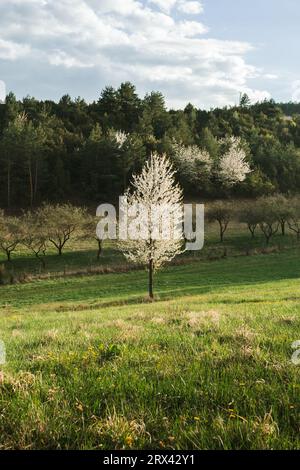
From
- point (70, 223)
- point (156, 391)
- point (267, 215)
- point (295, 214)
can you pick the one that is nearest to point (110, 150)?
point (70, 223)

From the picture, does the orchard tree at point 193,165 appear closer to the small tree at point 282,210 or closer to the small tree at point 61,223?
the small tree at point 282,210

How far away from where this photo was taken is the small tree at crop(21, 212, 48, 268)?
59.9 meters

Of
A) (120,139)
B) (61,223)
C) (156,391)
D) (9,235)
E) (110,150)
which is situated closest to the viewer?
(156,391)

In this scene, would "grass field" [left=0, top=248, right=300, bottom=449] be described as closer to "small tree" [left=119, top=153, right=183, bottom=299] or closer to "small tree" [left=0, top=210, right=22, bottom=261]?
"small tree" [left=119, top=153, right=183, bottom=299]

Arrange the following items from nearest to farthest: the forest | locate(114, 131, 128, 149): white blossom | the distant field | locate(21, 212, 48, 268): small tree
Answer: the distant field
locate(21, 212, 48, 268): small tree
the forest
locate(114, 131, 128, 149): white blossom

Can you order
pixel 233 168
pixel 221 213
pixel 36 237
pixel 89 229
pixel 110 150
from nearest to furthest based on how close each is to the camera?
pixel 36 237 < pixel 89 229 < pixel 221 213 < pixel 110 150 < pixel 233 168

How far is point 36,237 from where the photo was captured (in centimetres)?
6041

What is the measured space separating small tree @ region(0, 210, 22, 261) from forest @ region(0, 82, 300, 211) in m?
23.8

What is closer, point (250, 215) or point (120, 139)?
point (250, 215)

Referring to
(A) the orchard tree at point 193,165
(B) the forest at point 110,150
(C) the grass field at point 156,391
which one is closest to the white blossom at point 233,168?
(B) the forest at point 110,150

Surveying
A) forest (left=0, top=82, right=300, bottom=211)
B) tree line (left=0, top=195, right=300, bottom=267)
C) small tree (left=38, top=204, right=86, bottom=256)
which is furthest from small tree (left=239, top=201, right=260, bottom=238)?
small tree (left=38, top=204, right=86, bottom=256)

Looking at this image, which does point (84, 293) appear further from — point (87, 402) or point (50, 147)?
point (50, 147)

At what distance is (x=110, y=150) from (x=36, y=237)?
3654 cm

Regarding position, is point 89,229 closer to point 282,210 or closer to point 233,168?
point 282,210
